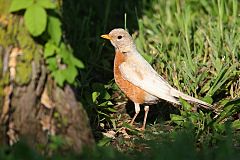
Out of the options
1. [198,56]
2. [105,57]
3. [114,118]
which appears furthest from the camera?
[105,57]

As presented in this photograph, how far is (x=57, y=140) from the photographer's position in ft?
17.0

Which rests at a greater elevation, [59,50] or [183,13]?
[183,13]

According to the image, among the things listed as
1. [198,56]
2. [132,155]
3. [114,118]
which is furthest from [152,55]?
[132,155]

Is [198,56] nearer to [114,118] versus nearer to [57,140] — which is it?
[114,118]

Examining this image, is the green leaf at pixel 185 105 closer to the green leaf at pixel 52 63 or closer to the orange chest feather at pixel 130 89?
the orange chest feather at pixel 130 89

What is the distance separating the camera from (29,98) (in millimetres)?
5191

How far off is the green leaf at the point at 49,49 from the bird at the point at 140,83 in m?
1.82

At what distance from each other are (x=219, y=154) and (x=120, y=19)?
4576 millimetres

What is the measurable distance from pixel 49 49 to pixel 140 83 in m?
1.88

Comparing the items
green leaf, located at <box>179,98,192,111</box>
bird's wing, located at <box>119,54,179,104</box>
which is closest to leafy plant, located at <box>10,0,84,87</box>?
bird's wing, located at <box>119,54,179,104</box>

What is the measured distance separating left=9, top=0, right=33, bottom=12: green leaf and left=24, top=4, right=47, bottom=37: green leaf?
1.2 inches

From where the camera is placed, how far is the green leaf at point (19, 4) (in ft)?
16.4

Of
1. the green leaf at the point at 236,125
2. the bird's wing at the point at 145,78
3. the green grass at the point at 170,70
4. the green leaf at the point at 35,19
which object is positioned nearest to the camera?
the green leaf at the point at 35,19

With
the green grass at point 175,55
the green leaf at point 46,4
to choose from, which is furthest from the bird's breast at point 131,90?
the green leaf at point 46,4
